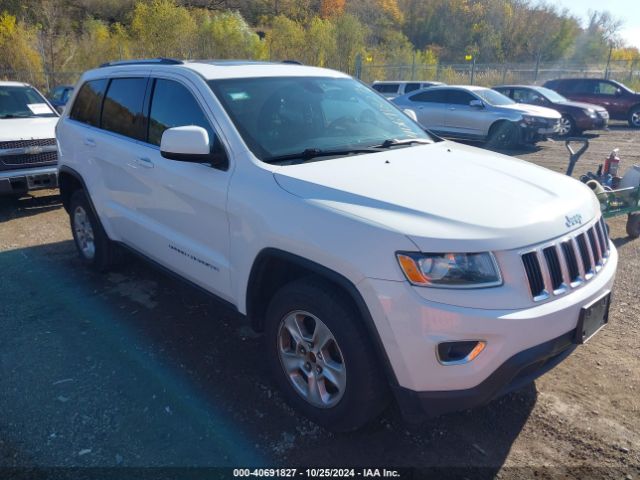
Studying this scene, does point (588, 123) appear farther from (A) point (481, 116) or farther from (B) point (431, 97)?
(B) point (431, 97)

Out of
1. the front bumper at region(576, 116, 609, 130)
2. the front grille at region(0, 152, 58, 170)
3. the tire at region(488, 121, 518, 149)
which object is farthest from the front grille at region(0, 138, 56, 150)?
the front bumper at region(576, 116, 609, 130)

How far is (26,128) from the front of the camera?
771 centimetres

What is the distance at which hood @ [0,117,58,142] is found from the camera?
740 centimetres

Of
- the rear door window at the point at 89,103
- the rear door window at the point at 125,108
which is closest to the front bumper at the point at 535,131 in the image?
the rear door window at the point at 89,103

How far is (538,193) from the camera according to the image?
2850 millimetres

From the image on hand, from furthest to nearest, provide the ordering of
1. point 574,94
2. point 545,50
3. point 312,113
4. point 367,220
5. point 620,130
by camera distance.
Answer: point 545,50 < point 574,94 < point 620,130 < point 312,113 < point 367,220

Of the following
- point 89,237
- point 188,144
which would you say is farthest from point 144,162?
point 89,237

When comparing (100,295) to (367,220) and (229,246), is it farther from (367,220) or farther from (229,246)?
(367,220)

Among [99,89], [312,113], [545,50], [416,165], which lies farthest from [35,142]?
[545,50]

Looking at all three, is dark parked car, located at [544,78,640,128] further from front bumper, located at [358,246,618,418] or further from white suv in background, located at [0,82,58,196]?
front bumper, located at [358,246,618,418]

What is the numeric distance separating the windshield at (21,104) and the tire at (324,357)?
24.0ft

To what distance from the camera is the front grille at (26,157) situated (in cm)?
726

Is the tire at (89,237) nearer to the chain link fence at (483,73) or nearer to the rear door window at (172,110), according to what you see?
the rear door window at (172,110)

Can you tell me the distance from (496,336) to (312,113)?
206cm
